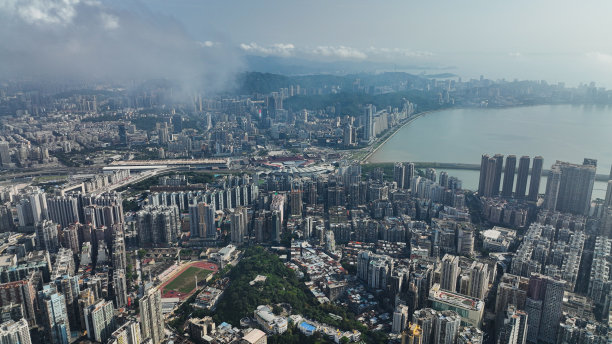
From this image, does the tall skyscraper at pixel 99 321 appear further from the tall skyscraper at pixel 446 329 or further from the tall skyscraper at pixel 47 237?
the tall skyscraper at pixel 446 329

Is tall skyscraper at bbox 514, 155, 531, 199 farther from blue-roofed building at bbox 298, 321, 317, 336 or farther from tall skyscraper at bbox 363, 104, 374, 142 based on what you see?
tall skyscraper at bbox 363, 104, 374, 142

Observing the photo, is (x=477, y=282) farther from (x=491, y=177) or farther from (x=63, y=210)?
(x=63, y=210)

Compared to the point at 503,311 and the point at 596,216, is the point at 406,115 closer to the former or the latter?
the point at 596,216

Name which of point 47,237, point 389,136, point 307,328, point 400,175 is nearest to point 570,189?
point 400,175

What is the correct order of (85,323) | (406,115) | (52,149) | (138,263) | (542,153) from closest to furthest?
(85,323) < (138,263) < (542,153) < (52,149) < (406,115)

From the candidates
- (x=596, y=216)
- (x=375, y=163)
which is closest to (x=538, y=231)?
(x=596, y=216)

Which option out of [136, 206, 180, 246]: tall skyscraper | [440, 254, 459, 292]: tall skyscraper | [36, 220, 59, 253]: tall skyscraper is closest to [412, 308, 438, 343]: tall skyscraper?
[440, 254, 459, 292]: tall skyscraper

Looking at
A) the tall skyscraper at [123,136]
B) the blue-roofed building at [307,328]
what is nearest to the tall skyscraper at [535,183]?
the blue-roofed building at [307,328]
